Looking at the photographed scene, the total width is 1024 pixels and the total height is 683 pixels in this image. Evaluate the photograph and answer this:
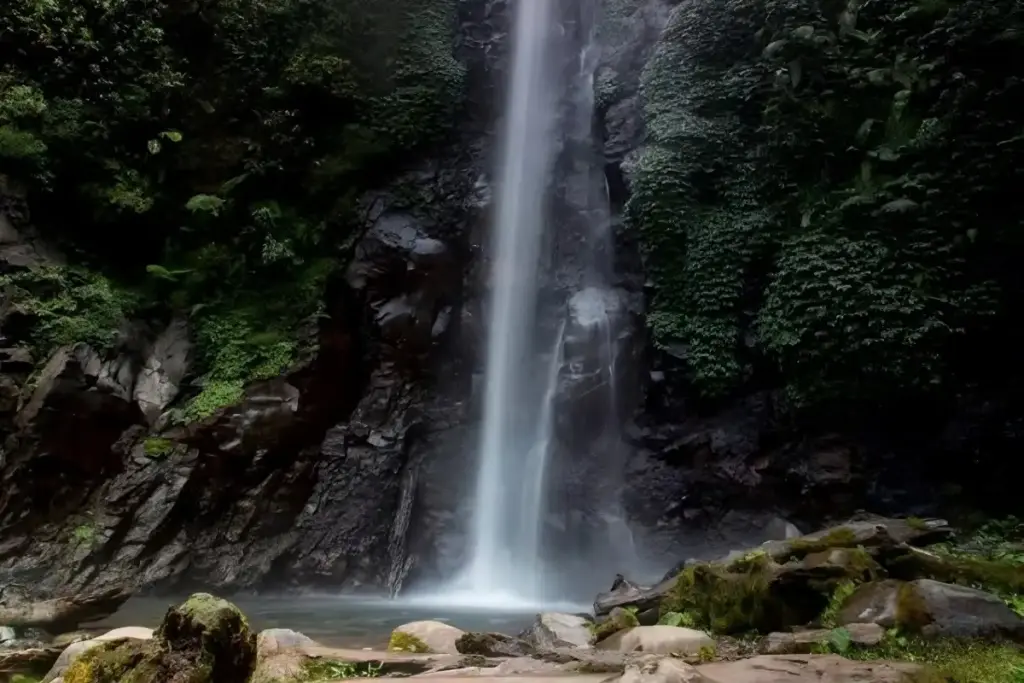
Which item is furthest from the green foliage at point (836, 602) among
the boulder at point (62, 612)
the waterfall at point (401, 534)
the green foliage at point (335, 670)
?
Result: the waterfall at point (401, 534)

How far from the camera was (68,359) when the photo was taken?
40.0 ft

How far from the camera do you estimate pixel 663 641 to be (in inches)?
216

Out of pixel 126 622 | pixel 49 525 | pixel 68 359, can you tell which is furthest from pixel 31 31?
pixel 126 622

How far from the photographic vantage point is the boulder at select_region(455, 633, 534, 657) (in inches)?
220

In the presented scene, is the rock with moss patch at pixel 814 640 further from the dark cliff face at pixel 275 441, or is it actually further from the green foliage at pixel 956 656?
the dark cliff face at pixel 275 441

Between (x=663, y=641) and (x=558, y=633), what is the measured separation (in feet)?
4.28

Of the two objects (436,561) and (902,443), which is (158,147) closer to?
(436,561)

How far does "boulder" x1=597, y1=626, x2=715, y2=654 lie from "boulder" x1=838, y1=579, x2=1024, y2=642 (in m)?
1.19

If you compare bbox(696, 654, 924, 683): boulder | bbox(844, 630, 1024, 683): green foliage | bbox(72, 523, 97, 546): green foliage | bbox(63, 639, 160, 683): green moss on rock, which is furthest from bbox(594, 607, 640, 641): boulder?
bbox(72, 523, 97, 546): green foliage

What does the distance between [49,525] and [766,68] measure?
1428 centimetres

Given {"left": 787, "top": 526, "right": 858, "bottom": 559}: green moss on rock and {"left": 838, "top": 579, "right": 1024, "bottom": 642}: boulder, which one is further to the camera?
{"left": 787, "top": 526, "right": 858, "bottom": 559}: green moss on rock

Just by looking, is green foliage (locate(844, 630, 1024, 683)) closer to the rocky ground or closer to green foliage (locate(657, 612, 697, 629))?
the rocky ground

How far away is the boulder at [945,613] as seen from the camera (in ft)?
15.8

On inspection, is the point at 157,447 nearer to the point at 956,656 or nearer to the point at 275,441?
the point at 275,441
